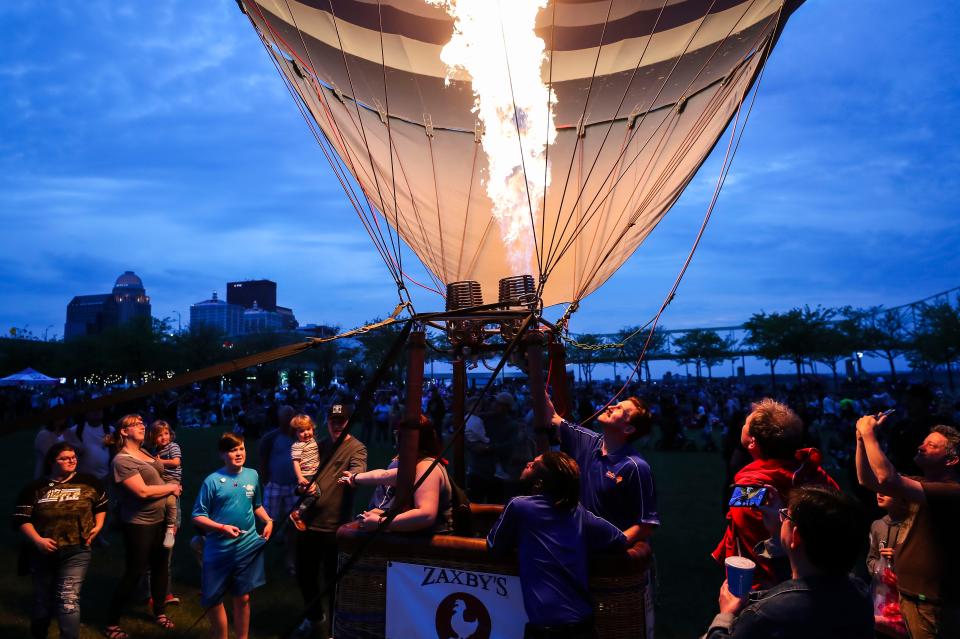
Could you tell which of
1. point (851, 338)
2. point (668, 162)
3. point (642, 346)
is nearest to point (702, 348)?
point (642, 346)

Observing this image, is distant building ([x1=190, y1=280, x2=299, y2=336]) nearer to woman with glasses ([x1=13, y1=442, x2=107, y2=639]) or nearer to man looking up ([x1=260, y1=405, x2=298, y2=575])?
man looking up ([x1=260, y1=405, x2=298, y2=575])

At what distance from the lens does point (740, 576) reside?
75.6 inches

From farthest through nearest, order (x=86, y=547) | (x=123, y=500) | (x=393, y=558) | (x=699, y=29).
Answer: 1. (x=699, y=29)
2. (x=123, y=500)
3. (x=86, y=547)
4. (x=393, y=558)

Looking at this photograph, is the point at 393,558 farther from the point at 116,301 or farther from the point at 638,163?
the point at 116,301

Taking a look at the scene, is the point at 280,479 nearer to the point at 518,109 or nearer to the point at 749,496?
the point at 518,109

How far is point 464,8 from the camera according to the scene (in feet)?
17.3

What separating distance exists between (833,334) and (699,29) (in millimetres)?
38138

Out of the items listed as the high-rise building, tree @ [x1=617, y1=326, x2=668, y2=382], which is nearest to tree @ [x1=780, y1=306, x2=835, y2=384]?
tree @ [x1=617, y1=326, x2=668, y2=382]

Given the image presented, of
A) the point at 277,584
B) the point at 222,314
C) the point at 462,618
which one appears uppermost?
the point at 222,314

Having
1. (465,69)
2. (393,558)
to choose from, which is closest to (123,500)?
(393,558)

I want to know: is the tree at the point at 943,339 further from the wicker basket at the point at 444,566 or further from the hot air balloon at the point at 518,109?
the wicker basket at the point at 444,566

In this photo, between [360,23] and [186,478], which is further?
[186,478]

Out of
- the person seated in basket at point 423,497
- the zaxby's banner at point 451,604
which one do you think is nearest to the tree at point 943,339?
the person seated in basket at point 423,497

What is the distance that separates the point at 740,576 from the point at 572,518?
79 cm
